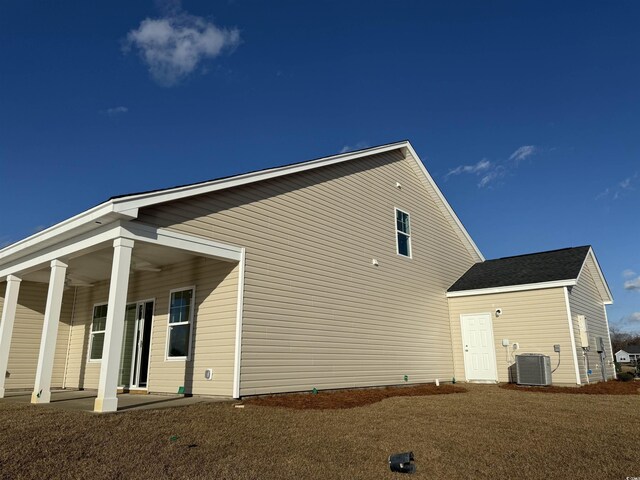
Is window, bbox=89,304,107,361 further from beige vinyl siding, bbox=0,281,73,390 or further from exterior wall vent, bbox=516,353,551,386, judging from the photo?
exterior wall vent, bbox=516,353,551,386

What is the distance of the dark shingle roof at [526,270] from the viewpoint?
12844mm

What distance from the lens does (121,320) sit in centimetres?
650

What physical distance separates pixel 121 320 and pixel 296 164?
510 centimetres

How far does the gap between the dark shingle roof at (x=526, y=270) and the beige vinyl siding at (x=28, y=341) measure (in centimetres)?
1228

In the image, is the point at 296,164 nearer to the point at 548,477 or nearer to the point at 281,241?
the point at 281,241

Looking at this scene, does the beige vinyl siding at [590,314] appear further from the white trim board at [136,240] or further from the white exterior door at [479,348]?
the white trim board at [136,240]

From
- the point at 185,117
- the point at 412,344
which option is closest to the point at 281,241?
the point at 412,344

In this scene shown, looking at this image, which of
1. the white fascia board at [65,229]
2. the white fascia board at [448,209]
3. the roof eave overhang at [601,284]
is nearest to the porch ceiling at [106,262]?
the white fascia board at [65,229]

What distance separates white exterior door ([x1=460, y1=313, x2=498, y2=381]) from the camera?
524 inches

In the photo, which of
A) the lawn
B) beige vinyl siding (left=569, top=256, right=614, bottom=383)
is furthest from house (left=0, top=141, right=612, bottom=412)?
the lawn

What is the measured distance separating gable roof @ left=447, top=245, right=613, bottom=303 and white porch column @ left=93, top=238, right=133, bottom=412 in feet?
35.4

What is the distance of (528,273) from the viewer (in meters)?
13.6

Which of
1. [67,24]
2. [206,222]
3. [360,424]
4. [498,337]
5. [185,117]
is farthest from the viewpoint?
[185,117]

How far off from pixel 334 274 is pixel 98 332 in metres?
6.57
